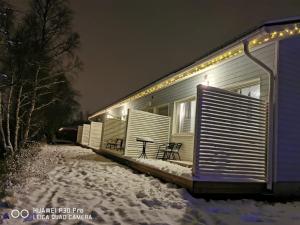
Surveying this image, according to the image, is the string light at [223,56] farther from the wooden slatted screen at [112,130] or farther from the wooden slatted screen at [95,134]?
the wooden slatted screen at [95,134]

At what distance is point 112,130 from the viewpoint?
44.3 ft

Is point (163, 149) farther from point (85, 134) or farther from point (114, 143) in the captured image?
point (85, 134)

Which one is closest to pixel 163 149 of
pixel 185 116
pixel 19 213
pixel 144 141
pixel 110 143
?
pixel 144 141

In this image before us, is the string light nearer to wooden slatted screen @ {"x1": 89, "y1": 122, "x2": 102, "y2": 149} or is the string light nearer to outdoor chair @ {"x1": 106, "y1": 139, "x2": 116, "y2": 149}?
outdoor chair @ {"x1": 106, "y1": 139, "x2": 116, "y2": 149}

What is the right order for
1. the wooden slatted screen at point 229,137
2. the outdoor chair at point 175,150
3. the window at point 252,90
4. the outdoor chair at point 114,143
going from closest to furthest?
1. the wooden slatted screen at point 229,137
2. the window at point 252,90
3. the outdoor chair at point 175,150
4. the outdoor chair at point 114,143

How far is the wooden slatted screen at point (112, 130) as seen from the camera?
42.6ft

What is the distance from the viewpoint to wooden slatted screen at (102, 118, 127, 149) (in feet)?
42.6

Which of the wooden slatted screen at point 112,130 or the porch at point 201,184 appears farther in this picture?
the wooden slatted screen at point 112,130

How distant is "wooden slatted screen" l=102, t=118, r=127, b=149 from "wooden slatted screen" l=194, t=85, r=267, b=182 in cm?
749

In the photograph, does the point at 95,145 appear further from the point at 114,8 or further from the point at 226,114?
the point at 226,114

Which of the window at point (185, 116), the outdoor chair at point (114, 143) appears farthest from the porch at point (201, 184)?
the outdoor chair at point (114, 143)

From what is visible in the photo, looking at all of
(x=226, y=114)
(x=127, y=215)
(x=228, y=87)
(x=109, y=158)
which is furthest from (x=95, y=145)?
(x=127, y=215)

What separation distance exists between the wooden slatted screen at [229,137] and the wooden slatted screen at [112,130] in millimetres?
7491

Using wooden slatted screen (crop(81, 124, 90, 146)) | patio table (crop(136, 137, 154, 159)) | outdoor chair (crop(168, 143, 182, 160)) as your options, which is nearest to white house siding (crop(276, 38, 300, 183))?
outdoor chair (crop(168, 143, 182, 160))
